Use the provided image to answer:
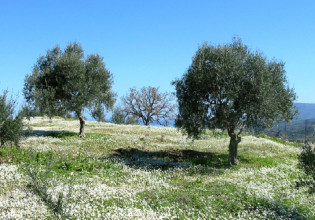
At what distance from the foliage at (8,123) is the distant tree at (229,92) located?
13.2m

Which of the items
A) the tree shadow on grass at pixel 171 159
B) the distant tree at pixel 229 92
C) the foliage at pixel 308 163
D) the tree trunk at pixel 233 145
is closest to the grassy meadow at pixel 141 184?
the tree shadow on grass at pixel 171 159

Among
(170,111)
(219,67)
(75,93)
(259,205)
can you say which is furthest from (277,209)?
(170,111)

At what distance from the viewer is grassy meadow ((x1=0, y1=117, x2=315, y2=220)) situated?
12.7 m

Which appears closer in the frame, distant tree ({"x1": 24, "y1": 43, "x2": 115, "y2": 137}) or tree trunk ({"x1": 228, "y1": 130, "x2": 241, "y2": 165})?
tree trunk ({"x1": 228, "y1": 130, "x2": 241, "y2": 165})

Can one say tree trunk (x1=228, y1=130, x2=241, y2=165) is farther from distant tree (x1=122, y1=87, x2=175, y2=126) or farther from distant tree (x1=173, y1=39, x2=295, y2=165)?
distant tree (x1=122, y1=87, x2=175, y2=126)

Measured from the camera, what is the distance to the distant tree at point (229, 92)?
2238cm

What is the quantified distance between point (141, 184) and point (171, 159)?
8895 mm

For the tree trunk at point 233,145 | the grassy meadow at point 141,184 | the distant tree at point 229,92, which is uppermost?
the distant tree at point 229,92

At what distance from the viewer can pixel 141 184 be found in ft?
59.0

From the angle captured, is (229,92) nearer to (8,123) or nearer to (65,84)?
(8,123)

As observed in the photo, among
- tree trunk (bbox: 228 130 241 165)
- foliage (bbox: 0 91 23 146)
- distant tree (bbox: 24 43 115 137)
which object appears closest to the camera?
foliage (bbox: 0 91 23 146)

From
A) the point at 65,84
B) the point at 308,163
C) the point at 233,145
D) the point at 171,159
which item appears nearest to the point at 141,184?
the point at 171,159

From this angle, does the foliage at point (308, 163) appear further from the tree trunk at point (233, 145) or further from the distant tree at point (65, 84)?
the distant tree at point (65, 84)

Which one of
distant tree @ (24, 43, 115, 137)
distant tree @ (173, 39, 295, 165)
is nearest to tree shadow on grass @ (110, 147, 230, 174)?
distant tree @ (173, 39, 295, 165)
